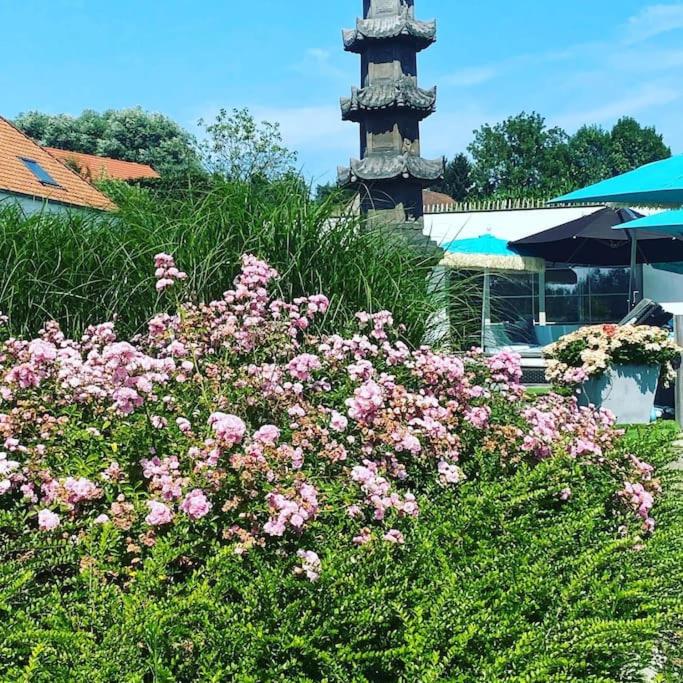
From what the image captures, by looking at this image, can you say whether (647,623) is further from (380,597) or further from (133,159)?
(133,159)

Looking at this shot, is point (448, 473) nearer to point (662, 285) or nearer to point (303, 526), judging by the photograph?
point (303, 526)

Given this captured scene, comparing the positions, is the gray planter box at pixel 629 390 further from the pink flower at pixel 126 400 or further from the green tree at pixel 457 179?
the green tree at pixel 457 179

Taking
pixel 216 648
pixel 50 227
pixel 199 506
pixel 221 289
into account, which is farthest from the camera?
pixel 50 227

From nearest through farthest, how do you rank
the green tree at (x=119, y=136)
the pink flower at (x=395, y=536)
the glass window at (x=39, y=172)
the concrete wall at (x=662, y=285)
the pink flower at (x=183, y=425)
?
the pink flower at (x=395, y=536)
the pink flower at (x=183, y=425)
the concrete wall at (x=662, y=285)
the glass window at (x=39, y=172)
the green tree at (x=119, y=136)

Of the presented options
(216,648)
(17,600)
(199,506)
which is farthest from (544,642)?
(17,600)

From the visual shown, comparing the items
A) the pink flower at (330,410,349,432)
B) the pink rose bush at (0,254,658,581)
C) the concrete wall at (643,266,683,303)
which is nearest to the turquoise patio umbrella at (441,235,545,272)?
the concrete wall at (643,266,683,303)

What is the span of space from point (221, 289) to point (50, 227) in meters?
1.16

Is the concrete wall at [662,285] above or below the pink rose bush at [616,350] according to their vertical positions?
above

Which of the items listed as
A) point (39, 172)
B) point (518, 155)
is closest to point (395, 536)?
point (39, 172)

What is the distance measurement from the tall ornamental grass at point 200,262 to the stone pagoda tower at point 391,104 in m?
9.00

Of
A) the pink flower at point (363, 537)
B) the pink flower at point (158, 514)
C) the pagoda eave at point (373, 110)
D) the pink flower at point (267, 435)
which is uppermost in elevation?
the pagoda eave at point (373, 110)

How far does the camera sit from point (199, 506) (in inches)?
84.5

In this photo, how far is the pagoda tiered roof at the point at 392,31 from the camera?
1338cm

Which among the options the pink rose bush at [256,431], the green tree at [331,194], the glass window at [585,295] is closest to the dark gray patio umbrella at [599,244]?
the glass window at [585,295]
